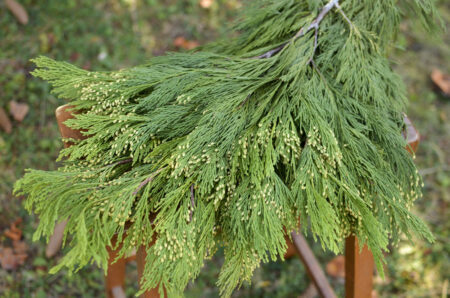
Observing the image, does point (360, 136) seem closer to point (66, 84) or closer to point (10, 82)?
point (66, 84)

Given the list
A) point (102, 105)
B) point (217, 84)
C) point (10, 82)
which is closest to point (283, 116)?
point (217, 84)

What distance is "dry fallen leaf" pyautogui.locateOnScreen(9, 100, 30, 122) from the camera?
2.17 metres

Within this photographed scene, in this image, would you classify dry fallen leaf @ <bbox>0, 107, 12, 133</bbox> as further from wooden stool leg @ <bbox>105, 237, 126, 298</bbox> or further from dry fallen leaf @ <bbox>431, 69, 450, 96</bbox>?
dry fallen leaf @ <bbox>431, 69, 450, 96</bbox>

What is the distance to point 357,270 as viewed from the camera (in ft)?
4.10

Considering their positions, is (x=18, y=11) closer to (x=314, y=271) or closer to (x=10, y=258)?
(x=10, y=258)

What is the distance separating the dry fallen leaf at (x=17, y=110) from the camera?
7.12 feet

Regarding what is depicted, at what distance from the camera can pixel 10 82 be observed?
2.25 meters

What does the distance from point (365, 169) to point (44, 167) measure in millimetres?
1748

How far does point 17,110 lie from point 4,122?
3.7 inches

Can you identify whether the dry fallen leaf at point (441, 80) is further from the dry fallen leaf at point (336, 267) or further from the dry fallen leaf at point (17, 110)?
the dry fallen leaf at point (17, 110)

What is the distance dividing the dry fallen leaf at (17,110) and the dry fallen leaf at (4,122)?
0.04 meters

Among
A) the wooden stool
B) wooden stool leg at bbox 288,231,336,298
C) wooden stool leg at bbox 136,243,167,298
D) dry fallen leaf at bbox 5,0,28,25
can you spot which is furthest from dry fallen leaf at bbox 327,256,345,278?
dry fallen leaf at bbox 5,0,28,25

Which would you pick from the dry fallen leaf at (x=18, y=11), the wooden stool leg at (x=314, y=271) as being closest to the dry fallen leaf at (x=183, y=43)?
the dry fallen leaf at (x=18, y=11)

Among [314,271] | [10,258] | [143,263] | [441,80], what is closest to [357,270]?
[314,271]
